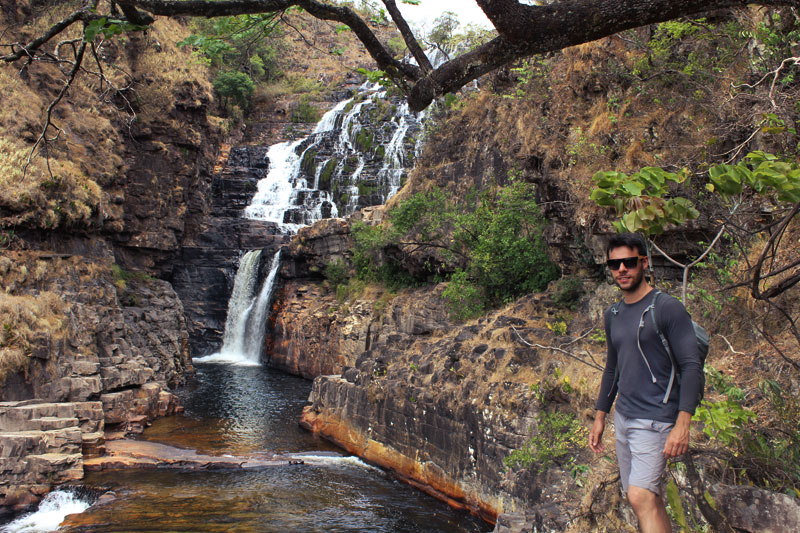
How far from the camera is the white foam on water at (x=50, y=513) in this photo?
955 cm

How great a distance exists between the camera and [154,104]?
93.2 feet

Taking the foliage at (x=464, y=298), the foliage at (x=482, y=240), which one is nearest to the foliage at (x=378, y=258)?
the foliage at (x=482, y=240)

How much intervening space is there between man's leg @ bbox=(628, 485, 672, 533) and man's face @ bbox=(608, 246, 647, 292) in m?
1.23

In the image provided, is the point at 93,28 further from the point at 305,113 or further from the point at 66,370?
the point at 305,113

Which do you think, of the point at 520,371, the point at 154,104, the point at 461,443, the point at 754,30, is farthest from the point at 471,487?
the point at 154,104

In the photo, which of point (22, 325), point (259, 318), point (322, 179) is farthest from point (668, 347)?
point (322, 179)

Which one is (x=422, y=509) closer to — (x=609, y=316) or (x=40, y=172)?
(x=609, y=316)

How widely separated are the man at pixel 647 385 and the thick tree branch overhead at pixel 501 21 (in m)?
1.45

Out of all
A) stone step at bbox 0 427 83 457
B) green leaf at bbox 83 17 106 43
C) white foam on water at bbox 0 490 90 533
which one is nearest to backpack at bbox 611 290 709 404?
green leaf at bbox 83 17 106 43

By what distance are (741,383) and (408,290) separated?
53.1ft

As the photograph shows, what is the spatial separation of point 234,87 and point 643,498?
45.5 metres

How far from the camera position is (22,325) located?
15445 mm

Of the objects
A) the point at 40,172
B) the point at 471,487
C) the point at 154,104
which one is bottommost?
the point at 471,487

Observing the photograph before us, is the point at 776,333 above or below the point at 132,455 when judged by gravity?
above
